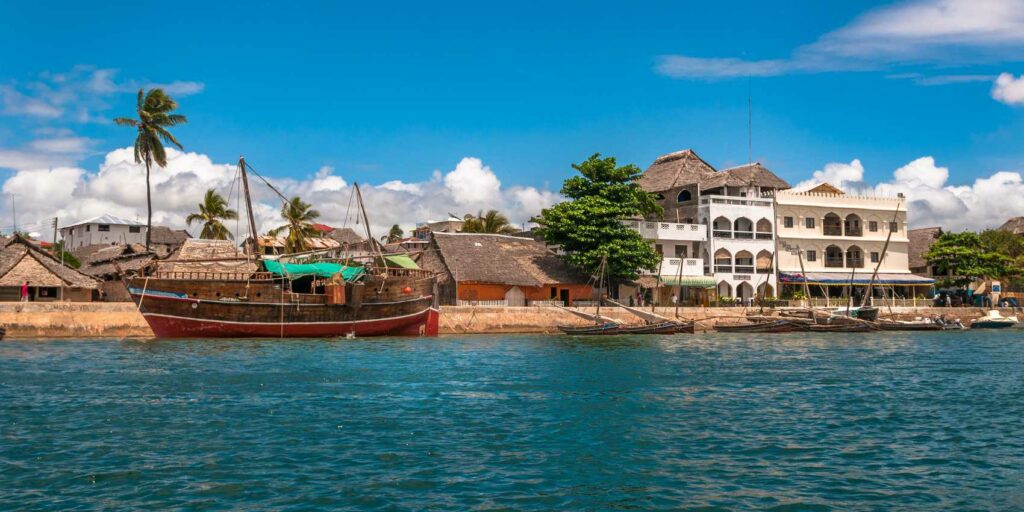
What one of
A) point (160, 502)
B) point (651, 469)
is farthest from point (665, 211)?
point (160, 502)

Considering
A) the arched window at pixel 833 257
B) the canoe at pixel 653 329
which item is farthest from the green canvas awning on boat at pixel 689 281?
the arched window at pixel 833 257

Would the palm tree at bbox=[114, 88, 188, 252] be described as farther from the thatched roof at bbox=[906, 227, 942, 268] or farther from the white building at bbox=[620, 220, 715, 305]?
the thatched roof at bbox=[906, 227, 942, 268]

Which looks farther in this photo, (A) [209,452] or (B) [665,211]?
(B) [665,211]

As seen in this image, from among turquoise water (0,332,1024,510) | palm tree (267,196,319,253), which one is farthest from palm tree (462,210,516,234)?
turquoise water (0,332,1024,510)

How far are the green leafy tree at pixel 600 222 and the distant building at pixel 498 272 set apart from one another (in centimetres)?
180

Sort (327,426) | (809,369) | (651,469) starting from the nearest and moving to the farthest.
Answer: (651,469) < (327,426) < (809,369)

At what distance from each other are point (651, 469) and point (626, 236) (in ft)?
129

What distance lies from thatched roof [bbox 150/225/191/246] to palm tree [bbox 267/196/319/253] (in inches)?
612

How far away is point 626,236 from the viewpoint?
52281 mm

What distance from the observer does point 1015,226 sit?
268 ft

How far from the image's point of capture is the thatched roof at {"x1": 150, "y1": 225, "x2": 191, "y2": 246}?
77.1 m

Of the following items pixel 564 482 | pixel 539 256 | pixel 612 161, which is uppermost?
pixel 612 161

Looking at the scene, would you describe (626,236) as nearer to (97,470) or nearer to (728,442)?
(728,442)

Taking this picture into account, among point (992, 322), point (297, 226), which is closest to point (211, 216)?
point (297, 226)
